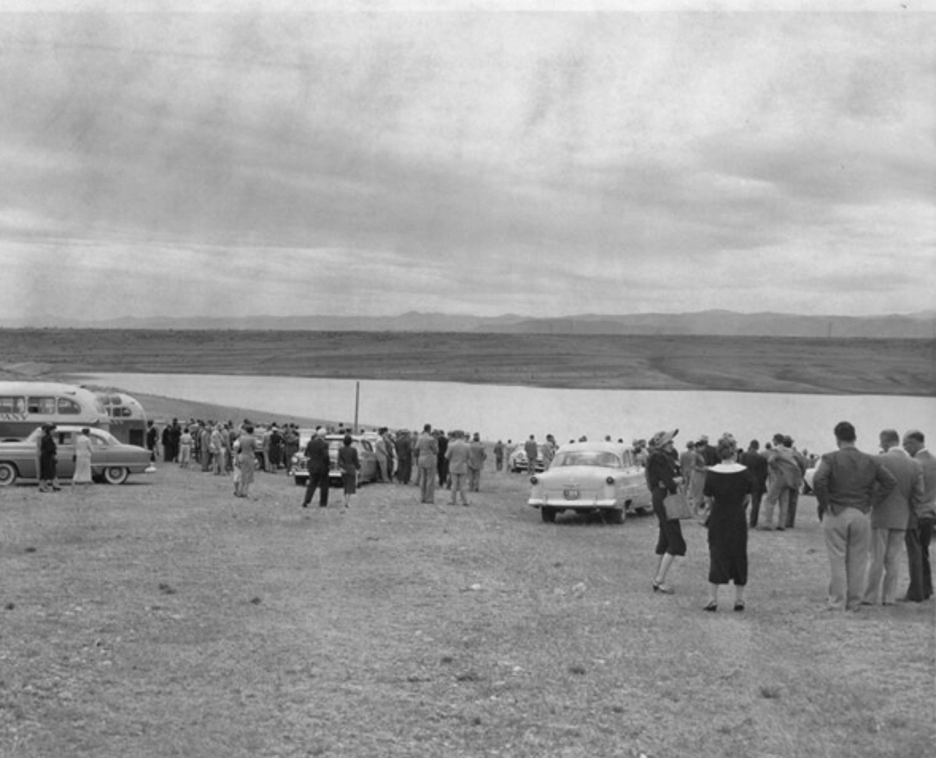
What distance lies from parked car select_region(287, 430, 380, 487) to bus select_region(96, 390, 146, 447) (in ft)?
21.2

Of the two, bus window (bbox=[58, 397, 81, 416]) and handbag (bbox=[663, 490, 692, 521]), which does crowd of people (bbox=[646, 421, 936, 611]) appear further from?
bus window (bbox=[58, 397, 81, 416])

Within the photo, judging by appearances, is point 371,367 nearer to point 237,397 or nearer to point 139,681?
point 237,397

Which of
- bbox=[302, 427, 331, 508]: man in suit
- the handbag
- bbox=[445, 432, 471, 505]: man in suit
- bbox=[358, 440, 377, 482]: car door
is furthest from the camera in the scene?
bbox=[358, 440, 377, 482]: car door

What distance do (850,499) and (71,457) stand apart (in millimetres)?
22024

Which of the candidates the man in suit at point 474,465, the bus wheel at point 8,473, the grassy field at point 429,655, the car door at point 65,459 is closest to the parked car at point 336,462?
the man in suit at point 474,465

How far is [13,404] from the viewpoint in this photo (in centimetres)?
3638

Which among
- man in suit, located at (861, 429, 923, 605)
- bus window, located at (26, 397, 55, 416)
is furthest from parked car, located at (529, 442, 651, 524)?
bus window, located at (26, 397, 55, 416)

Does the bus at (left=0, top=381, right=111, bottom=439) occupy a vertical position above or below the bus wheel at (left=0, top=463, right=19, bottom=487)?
above

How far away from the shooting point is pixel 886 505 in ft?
46.6

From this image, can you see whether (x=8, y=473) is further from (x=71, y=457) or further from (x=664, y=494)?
(x=664, y=494)

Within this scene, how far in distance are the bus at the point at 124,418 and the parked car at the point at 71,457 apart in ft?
21.6

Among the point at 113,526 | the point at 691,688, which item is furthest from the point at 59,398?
the point at 691,688

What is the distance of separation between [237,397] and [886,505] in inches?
3583

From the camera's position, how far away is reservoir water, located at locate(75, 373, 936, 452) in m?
80.1
